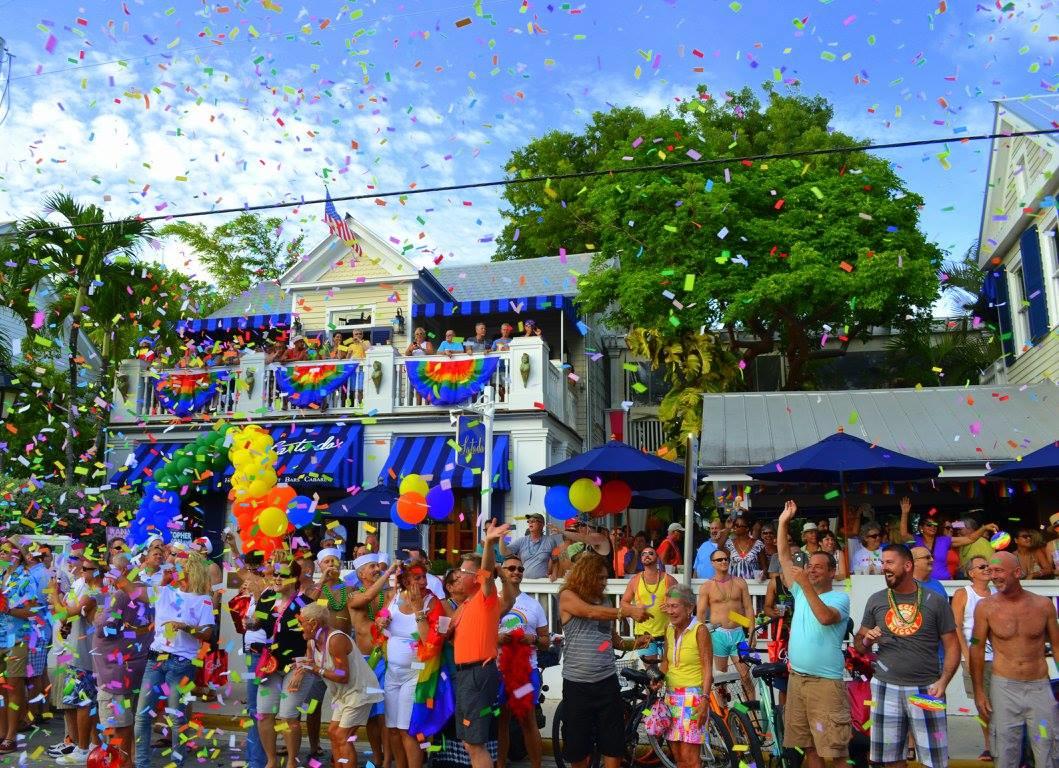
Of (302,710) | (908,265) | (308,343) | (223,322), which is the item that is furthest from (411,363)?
(302,710)

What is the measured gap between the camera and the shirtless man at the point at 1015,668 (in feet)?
17.6

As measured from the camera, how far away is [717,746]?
6.58m

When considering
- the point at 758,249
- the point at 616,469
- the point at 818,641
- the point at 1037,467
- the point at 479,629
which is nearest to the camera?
the point at 818,641

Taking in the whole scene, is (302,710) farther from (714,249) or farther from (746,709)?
(714,249)

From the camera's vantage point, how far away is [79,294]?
16.8 metres

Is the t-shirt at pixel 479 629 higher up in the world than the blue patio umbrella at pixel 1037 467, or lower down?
lower down

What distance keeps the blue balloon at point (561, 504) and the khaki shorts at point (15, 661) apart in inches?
248

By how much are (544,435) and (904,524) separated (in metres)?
7.26

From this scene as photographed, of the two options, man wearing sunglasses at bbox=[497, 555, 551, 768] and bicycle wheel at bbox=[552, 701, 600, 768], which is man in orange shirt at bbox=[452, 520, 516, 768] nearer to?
man wearing sunglasses at bbox=[497, 555, 551, 768]

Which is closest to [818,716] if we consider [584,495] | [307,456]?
[584,495]

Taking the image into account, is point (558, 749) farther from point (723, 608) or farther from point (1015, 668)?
point (1015, 668)

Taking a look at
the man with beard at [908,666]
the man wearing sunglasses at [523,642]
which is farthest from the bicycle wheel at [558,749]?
the man with beard at [908,666]

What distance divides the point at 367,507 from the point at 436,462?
3201 mm

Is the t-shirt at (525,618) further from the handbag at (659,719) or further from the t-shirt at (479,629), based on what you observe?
the handbag at (659,719)
